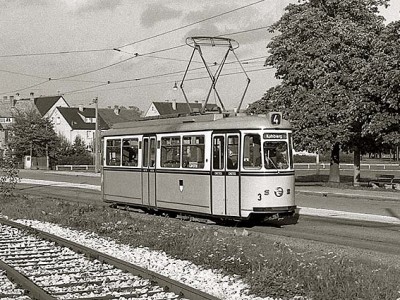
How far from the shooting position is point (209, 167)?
→ 60.1 ft

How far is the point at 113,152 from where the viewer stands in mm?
23594

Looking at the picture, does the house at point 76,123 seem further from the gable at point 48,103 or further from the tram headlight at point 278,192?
the tram headlight at point 278,192

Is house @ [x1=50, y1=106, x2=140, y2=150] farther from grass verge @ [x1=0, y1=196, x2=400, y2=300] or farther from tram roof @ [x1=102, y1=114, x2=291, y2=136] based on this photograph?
grass verge @ [x1=0, y1=196, x2=400, y2=300]

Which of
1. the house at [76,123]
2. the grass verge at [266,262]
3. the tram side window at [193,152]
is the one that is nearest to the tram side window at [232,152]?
the tram side window at [193,152]

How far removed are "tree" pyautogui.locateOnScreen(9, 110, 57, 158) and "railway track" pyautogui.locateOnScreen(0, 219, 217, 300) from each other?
7120 cm

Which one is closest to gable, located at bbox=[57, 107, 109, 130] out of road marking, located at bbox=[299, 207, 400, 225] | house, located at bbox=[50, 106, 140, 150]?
house, located at bbox=[50, 106, 140, 150]

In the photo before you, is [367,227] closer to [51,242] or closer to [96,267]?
[51,242]

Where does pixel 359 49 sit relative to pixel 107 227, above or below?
above

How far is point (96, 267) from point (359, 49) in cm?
2854

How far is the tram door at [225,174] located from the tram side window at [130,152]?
4321 millimetres

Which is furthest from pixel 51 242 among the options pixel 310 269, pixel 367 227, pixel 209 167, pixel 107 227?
pixel 367 227

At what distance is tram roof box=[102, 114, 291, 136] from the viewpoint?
17844 mm

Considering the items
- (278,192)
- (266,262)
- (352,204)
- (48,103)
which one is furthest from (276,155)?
(48,103)

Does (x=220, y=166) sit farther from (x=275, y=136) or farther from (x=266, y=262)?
(x=266, y=262)
